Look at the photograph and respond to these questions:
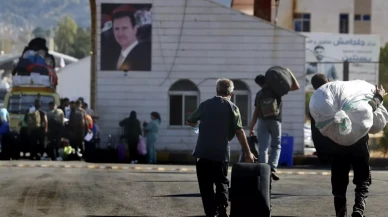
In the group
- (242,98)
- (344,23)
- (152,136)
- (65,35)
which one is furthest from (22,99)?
(65,35)

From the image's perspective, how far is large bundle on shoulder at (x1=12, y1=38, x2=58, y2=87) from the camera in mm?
30750

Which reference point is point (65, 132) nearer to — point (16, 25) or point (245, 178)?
point (245, 178)

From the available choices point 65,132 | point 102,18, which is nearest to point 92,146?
point 65,132

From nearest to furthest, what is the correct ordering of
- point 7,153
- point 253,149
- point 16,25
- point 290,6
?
point 253,149, point 7,153, point 290,6, point 16,25

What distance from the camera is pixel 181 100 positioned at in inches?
1176

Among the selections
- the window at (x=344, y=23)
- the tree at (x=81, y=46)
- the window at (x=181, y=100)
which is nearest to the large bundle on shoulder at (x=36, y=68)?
the window at (x=181, y=100)

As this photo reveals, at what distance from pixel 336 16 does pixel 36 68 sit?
40872 millimetres

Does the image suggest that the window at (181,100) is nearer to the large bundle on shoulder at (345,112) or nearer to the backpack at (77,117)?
the backpack at (77,117)

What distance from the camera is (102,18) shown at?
2952 cm

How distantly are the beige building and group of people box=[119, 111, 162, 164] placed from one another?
40.5m

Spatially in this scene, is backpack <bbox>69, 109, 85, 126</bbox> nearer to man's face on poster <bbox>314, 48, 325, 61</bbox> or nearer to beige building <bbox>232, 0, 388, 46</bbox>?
man's face on poster <bbox>314, 48, 325, 61</bbox>

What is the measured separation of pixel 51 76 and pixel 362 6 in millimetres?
41847

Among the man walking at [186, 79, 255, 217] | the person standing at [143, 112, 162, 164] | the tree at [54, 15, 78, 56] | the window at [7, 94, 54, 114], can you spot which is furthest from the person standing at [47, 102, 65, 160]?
the tree at [54, 15, 78, 56]

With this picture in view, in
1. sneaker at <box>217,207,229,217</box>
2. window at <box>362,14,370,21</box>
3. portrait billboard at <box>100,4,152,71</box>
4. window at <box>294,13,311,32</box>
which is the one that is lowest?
sneaker at <box>217,207,229,217</box>
